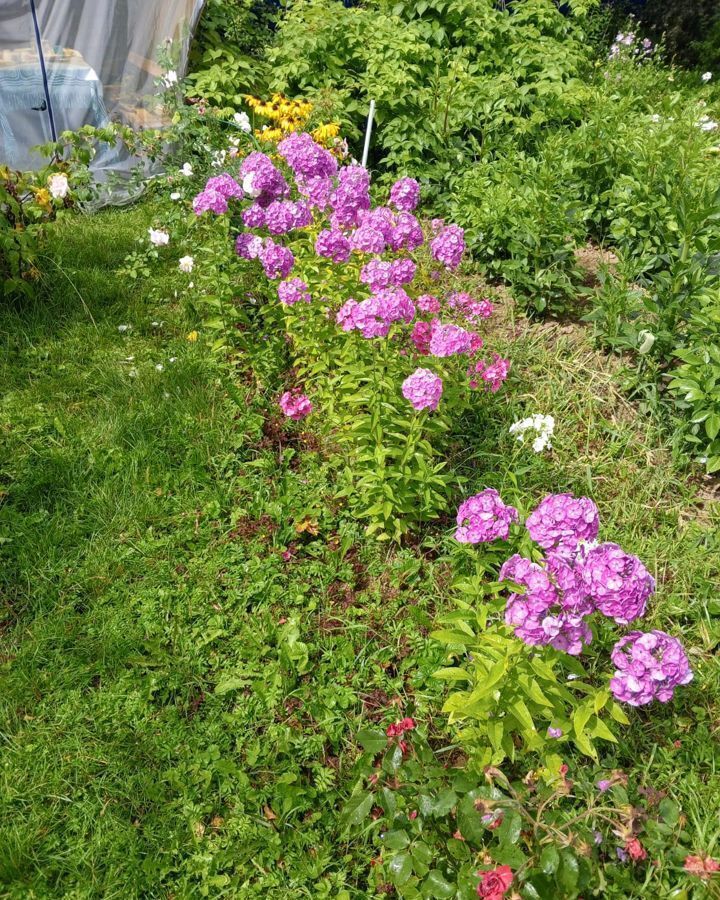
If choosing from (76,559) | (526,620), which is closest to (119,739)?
(76,559)

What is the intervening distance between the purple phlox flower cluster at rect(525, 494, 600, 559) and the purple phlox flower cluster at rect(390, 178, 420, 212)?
1577mm

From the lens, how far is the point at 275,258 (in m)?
2.87

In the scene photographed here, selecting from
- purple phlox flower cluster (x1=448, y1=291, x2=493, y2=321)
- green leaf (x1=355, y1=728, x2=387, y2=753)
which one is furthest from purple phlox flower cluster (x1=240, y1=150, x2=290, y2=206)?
green leaf (x1=355, y1=728, x2=387, y2=753)

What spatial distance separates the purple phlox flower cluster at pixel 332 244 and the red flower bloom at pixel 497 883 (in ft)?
6.83

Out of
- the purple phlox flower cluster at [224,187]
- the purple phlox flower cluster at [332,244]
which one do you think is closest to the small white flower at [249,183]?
the purple phlox flower cluster at [224,187]

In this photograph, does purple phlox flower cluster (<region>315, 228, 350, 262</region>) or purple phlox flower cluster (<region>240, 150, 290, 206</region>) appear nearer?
purple phlox flower cluster (<region>315, 228, 350, 262</region>)

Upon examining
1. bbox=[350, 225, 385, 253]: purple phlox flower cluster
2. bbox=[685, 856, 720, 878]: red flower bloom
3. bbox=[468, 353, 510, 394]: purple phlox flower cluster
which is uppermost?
bbox=[350, 225, 385, 253]: purple phlox flower cluster

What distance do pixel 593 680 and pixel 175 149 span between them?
475 cm

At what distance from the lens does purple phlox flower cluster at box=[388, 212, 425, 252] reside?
2.65m

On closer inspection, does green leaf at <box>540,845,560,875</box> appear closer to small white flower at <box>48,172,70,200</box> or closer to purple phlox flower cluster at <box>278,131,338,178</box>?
purple phlox flower cluster at <box>278,131,338,178</box>

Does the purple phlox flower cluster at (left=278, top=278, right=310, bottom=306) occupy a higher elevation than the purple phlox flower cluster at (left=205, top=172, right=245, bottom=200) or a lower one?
lower

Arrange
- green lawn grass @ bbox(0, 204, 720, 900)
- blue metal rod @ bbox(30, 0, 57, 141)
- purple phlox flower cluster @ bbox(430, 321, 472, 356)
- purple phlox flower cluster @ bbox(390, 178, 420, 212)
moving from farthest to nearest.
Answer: blue metal rod @ bbox(30, 0, 57, 141) → purple phlox flower cluster @ bbox(390, 178, 420, 212) → purple phlox flower cluster @ bbox(430, 321, 472, 356) → green lawn grass @ bbox(0, 204, 720, 900)

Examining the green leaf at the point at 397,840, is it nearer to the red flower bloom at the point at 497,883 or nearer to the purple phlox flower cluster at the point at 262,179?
the red flower bloom at the point at 497,883

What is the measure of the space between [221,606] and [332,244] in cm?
141
